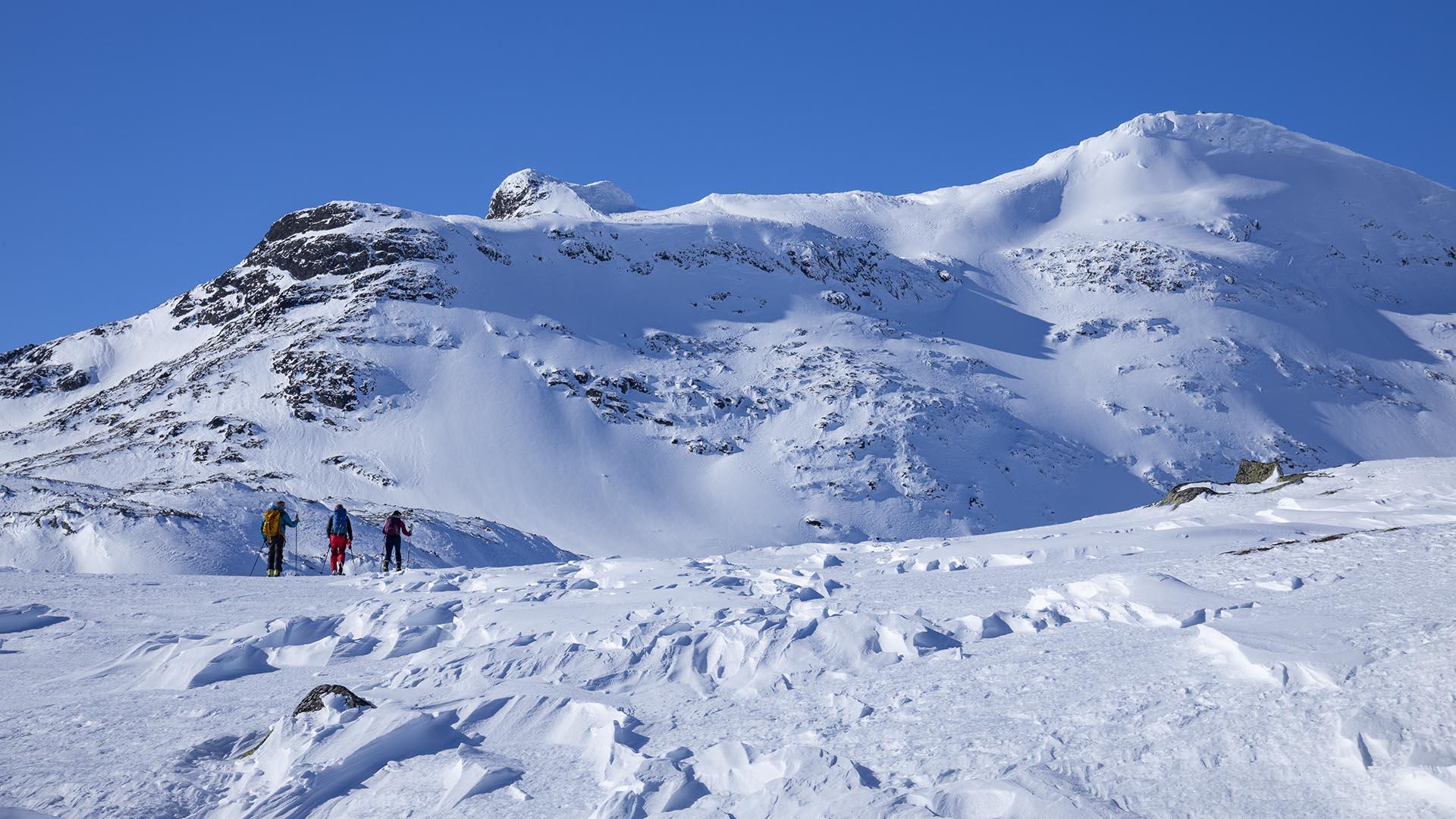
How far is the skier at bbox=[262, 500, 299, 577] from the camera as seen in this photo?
16359 mm

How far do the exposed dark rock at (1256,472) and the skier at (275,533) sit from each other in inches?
669

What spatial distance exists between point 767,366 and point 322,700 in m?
46.3

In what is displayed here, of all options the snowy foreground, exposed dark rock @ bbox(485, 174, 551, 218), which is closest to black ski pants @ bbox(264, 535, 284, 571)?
the snowy foreground

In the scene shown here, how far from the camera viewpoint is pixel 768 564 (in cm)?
1212

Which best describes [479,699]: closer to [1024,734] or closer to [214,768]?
[214,768]

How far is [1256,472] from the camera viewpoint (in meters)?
17.7

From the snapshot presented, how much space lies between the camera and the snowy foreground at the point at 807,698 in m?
4.31

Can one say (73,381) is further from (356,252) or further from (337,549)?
(337,549)

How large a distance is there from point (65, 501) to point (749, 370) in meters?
33.9

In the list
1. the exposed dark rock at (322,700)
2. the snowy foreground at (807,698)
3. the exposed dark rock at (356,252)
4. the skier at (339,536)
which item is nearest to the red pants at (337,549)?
the skier at (339,536)

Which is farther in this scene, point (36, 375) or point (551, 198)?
point (551, 198)

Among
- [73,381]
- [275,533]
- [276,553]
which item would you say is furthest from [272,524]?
[73,381]

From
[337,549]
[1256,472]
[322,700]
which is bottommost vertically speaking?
[1256,472]

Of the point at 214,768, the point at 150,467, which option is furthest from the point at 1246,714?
the point at 150,467
